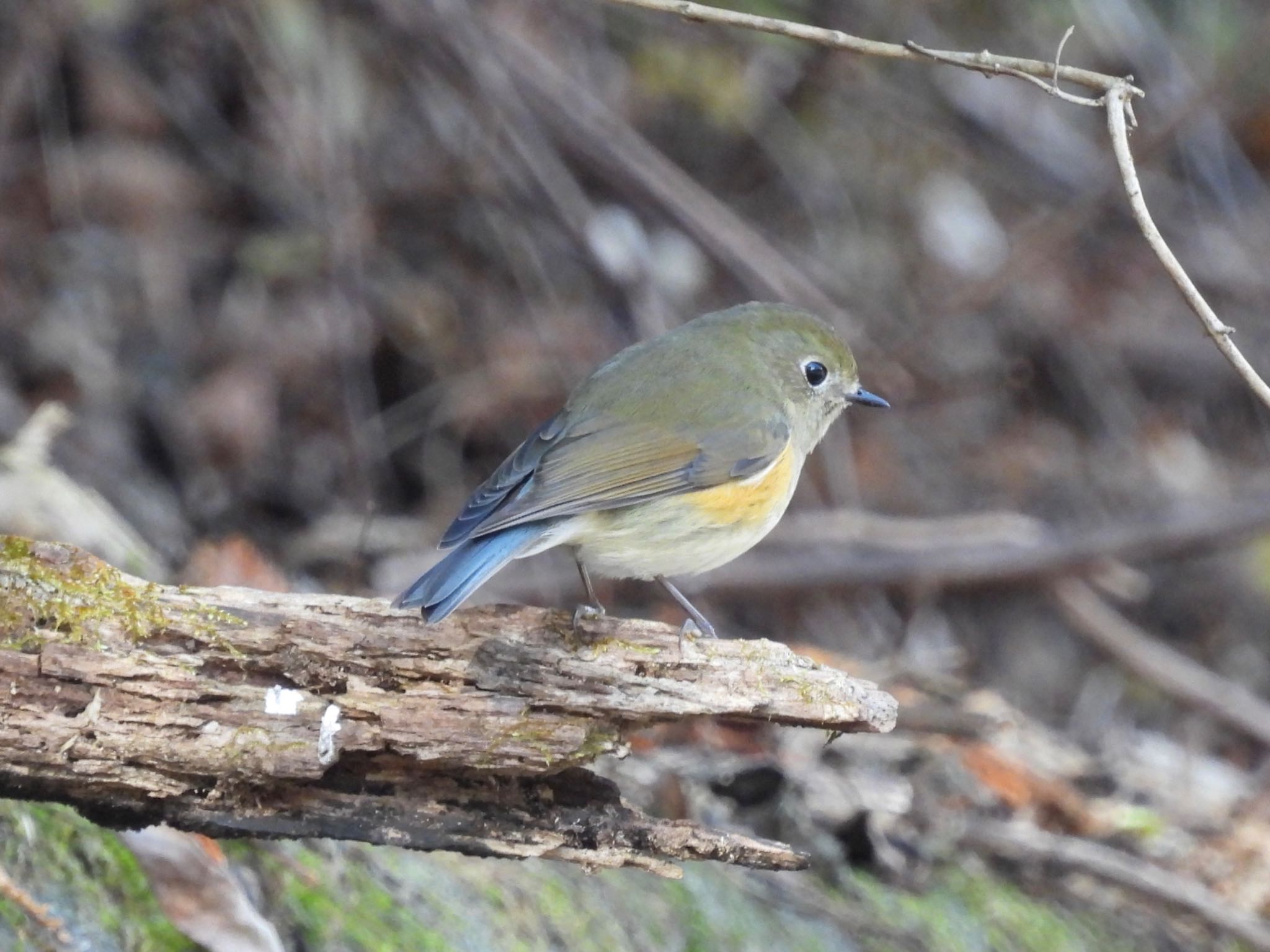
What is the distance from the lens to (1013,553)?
6176 mm

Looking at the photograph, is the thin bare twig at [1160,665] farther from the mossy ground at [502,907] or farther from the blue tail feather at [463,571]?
the blue tail feather at [463,571]

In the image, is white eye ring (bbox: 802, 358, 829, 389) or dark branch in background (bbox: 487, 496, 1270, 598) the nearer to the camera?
white eye ring (bbox: 802, 358, 829, 389)

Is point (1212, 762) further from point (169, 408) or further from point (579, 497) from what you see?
point (169, 408)

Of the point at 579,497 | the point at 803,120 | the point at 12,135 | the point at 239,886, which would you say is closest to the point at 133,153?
the point at 12,135

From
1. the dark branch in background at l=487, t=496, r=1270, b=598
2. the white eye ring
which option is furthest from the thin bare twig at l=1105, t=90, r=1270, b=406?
the dark branch in background at l=487, t=496, r=1270, b=598

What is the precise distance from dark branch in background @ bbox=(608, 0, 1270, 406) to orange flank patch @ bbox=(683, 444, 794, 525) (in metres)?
1.15

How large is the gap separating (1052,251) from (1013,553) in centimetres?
203

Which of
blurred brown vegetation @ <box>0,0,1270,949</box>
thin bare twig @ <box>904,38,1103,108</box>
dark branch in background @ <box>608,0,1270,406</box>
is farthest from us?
blurred brown vegetation @ <box>0,0,1270,949</box>

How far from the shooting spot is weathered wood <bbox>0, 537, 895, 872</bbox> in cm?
221

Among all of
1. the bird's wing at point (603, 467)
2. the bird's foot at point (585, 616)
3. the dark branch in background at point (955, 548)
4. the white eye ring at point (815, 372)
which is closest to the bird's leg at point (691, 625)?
the bird's foot at point (585, 616)

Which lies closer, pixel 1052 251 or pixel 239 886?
pixel 239 886

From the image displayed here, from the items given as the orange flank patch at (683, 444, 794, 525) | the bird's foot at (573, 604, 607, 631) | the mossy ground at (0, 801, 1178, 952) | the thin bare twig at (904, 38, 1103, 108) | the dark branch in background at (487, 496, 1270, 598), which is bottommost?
the mossy ground at (0, 801, 1178, 952)

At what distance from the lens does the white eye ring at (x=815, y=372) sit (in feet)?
13.5

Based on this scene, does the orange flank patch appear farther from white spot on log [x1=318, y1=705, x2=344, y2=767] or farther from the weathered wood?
white spot on log [x1=318, y1=705, x2=344, y2=767]
